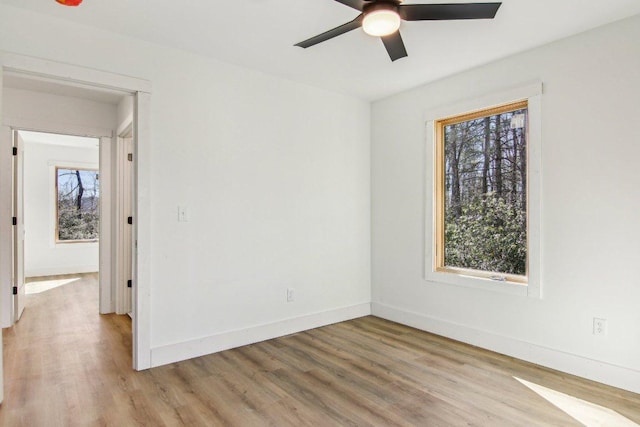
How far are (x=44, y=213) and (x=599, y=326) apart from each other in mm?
8396

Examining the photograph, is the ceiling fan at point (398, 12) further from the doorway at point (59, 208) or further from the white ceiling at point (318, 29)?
the doorway at point (59, 208)

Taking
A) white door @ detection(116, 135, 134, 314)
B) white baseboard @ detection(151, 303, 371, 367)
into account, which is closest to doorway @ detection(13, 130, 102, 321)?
white door @ detection(116, 135, 134, 314)

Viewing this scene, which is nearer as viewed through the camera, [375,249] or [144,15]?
[144,15]

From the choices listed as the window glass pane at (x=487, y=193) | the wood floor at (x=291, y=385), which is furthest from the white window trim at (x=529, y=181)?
the wood floor at (x=291, y=385)

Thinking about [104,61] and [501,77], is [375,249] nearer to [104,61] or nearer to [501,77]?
[501,77]

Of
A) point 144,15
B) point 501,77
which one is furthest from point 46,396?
point 501,77

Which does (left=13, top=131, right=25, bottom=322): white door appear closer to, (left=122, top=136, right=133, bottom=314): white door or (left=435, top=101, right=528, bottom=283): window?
(left=122, top=136, right=133, bottom=314): white door

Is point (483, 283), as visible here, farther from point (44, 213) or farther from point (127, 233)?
point (44, 213)

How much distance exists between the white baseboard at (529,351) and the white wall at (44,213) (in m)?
6.39

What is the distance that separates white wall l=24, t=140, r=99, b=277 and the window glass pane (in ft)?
22.8

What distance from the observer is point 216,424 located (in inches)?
84.9

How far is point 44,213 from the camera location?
23.1 ft

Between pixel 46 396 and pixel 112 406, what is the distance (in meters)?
0.51

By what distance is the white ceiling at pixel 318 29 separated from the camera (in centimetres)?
241
